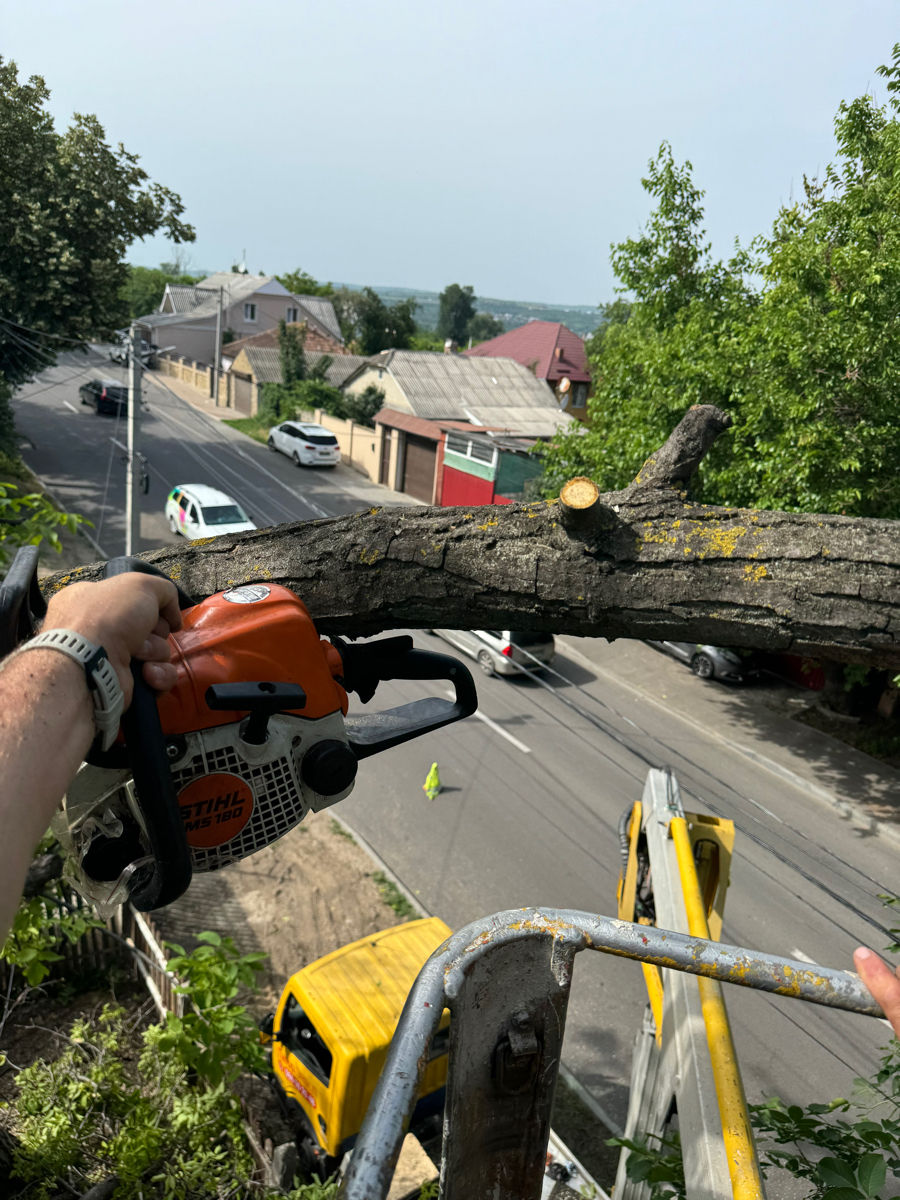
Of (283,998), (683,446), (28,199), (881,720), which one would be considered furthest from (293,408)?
(683,446)

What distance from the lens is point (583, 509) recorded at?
7.64 ft

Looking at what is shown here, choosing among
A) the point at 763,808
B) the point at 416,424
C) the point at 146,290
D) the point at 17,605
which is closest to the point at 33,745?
the point at 17,605

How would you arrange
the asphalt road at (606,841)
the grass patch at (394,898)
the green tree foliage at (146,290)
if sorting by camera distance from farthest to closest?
the green tree foliage at (146,290), the grass patch at (394,898), the asphalt road at (606,841)

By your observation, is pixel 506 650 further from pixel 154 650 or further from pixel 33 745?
pixel 33 745

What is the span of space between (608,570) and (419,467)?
25175mm

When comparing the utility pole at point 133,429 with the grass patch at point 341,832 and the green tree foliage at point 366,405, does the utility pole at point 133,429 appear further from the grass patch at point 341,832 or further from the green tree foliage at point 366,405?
the green tree foliage at point 366,405

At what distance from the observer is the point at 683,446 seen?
268 centimetres

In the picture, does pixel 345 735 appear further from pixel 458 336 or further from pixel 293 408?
pixel 458 336

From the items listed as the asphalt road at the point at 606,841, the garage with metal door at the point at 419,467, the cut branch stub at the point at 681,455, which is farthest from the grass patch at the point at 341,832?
the garage with metal door at the point at 419,467

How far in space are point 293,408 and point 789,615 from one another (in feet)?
111

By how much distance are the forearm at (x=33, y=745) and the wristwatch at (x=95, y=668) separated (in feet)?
0.04

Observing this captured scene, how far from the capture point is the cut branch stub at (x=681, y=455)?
262cm

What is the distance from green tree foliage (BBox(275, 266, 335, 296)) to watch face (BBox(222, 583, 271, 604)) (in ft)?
206

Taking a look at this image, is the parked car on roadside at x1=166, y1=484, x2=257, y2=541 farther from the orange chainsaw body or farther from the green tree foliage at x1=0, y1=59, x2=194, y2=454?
the orange chainsaw body
